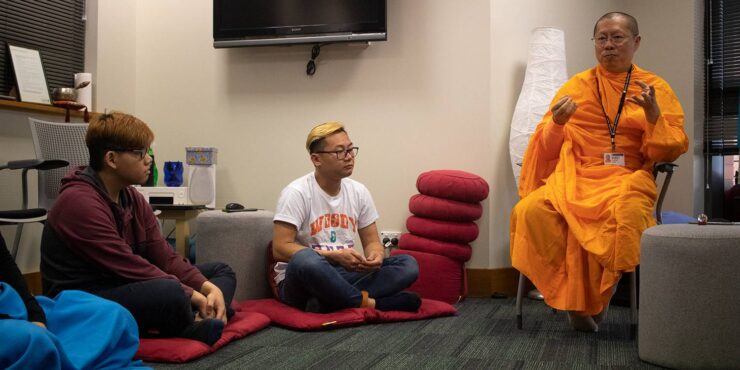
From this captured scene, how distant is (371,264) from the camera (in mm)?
3240

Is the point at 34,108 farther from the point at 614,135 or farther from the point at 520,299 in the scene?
the point at 614,135

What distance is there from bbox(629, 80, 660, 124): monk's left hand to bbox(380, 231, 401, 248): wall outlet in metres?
1.72

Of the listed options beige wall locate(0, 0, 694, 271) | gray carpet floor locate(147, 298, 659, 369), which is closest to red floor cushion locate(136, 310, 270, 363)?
gray carpet floor locate(147, 298, 659, 369)

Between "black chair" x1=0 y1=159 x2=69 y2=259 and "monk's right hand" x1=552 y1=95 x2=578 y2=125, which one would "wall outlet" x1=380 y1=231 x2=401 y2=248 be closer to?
"monk's right hand" x1=552 y1=95 x2=578 y2=125

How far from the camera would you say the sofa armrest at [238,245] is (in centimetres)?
358

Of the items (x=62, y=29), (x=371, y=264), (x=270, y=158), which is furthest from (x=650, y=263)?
(x=62, y=29)

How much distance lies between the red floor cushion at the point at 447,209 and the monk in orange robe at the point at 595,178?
655 mm

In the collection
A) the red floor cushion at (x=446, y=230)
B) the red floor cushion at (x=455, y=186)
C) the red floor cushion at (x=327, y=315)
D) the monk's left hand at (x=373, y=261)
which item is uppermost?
the red floor cushion at (x=455, y=186)

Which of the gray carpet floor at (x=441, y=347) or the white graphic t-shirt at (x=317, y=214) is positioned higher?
the white graphic t-shirt at (x=317, y=214)

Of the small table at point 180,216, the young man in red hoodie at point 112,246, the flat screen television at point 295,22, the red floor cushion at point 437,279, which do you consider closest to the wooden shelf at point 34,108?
the small table at point 180,216

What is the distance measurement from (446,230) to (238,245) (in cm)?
112

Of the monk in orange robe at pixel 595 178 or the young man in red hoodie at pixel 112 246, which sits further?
the monk in orange robe at pixel 595 178

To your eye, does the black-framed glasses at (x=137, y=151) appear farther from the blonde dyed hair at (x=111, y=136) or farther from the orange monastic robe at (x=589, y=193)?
the orange monastic robe at (x=589, y=193)

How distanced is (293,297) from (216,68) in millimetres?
1937
